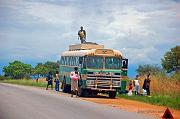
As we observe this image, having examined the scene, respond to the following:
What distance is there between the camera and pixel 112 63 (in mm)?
32375

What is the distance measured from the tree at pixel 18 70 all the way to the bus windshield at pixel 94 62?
79.7 m

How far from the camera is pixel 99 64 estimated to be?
3216cm

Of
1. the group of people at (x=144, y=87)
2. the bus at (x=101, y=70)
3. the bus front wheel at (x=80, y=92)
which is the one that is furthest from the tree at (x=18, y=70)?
the bus at (x=101, y=70)

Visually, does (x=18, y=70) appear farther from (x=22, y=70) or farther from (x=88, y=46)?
(x=88, y=46)

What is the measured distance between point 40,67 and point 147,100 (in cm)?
8887

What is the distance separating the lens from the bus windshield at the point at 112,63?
32266mm

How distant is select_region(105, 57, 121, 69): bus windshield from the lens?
106 ft

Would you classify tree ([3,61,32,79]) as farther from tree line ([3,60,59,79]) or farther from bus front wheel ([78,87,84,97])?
bus front wheel ([78,87,84,97])

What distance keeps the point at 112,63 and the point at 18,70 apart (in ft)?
273

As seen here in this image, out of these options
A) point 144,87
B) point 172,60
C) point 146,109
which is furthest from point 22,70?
point 146,109

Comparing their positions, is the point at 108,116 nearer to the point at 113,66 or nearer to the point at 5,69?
the point at 113,66

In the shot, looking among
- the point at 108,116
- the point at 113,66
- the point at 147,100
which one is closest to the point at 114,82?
the point at 113,66

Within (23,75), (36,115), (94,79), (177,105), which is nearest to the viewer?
(36,115)

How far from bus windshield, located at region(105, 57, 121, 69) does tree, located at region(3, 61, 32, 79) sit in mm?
79747
